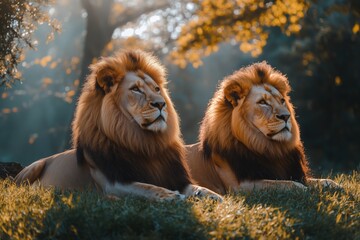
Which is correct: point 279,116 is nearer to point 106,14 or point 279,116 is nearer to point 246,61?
point 106,14

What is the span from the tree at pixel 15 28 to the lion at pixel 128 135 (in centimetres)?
160


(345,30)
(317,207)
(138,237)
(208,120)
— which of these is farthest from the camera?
(345,30)

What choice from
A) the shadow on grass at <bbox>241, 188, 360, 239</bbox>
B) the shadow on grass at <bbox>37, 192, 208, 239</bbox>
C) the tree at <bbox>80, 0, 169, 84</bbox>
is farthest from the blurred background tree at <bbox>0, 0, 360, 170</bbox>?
the shadow on grass at <bbox>37, 192, 208, 239</bbox>

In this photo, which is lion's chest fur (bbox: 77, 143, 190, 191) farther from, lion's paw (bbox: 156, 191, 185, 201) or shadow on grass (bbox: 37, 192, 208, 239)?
shadow on grass (bbox: 37, 192, 208, 239)

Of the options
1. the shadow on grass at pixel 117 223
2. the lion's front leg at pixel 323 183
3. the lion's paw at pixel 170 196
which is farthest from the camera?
the lion's front leg at pixel 323 183

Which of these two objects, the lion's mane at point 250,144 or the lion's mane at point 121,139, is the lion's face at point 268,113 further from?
the lion's mane at point 121,139

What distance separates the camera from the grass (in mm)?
4453

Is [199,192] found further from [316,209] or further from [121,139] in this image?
[316,209]

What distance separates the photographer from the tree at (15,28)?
736cm

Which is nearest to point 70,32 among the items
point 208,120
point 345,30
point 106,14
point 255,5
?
point 345,30

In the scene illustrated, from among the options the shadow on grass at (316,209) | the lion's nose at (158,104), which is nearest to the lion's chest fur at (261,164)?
the shadow on grass at (316,209)

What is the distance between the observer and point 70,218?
14.9 feet

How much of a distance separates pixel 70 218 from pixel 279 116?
100 inches

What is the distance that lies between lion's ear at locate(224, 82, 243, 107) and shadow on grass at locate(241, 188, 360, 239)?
1.14 m
